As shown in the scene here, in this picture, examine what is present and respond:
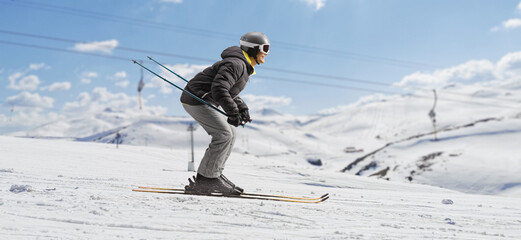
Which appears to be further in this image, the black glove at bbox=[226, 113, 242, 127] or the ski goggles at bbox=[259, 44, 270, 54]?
the ski goggles at bbox=[259, 44, 270, 54]

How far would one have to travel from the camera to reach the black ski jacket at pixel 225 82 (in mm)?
4875

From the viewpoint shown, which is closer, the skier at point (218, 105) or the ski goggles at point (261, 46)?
the skier at point (218, 105)

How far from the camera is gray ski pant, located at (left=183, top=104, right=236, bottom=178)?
5.33 meters

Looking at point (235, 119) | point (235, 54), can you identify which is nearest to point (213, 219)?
point (235, 119)

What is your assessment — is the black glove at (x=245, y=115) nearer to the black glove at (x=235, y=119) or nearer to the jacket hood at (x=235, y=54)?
the black glove at (x=235, y=119)

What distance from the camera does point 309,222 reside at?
3.88 meters

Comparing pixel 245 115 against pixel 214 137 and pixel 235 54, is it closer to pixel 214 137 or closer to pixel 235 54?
pixel 214 137

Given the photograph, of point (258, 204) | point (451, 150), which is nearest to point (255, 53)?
point (258, 204)

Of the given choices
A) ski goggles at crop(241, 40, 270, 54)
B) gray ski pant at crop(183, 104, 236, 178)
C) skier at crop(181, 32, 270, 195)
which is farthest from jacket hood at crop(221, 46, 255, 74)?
gray ski pant at crop(183, 104, 236, 178)

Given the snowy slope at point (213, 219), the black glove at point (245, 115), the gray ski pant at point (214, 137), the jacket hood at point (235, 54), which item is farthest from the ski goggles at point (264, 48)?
the snowy slope at point (213, 219)

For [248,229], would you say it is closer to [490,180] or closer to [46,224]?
[46,224]

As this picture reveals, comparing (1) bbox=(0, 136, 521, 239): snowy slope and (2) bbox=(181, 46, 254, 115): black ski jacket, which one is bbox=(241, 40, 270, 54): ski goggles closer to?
(2) bbox=(181, 46, 254, 115): black ski jacket

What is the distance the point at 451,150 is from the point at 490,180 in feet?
52.9

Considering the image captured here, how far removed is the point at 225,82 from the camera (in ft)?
16.0
